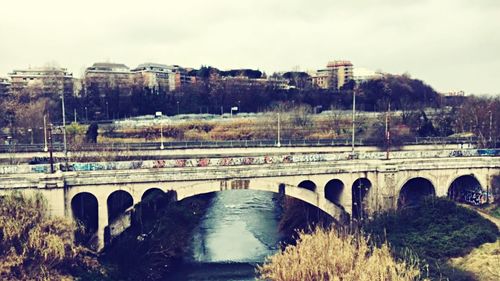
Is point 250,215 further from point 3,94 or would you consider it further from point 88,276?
point 3,94

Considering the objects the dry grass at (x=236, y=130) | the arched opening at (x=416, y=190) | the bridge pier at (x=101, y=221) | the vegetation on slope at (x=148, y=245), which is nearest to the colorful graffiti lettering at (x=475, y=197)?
the arched opening at (x=416, y=190)

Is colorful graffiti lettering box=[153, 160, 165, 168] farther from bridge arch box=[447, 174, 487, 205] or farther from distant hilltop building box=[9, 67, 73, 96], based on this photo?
distant hilltop building box=[9, 67, 73, 96]

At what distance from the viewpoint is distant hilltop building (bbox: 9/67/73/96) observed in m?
96.7

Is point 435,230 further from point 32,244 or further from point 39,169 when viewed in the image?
point 39,169

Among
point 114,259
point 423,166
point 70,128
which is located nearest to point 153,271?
point 114,259

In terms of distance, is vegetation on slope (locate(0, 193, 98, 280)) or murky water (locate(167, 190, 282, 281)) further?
murky water (locate(167, 190, 282, 281))

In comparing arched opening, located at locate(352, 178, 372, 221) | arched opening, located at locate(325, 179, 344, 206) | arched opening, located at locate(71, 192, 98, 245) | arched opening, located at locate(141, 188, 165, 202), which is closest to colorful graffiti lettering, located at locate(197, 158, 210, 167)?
arched opening, located at locate(141, 188, 165, 202)

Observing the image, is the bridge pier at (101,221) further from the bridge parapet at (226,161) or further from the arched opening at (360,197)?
the arched opening at (360,197)

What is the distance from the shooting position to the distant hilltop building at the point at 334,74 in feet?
453

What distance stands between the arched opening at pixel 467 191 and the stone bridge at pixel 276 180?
9 centimetres

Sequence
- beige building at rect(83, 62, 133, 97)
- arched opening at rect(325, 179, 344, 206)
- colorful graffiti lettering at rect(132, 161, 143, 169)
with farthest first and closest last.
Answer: beige building at rect(83, 62, 133, 97) → arched opening at rect(325, 179, 344, 206) → colorful graffiti lettering at rect(132, 161, 143, 169)

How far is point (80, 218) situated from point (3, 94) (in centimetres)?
7250

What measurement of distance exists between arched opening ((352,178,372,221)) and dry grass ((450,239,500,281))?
9933mm

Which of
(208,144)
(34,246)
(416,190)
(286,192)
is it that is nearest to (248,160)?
(286,192)
